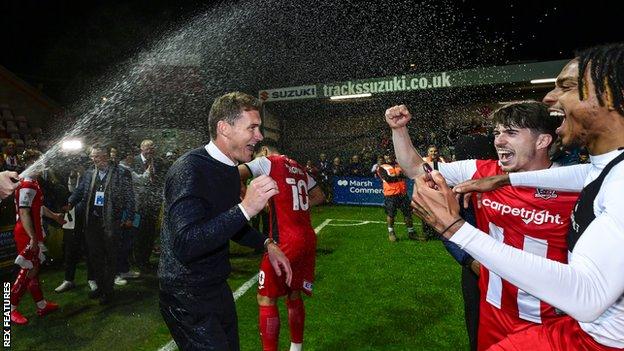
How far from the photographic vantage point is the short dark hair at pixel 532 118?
282 cm

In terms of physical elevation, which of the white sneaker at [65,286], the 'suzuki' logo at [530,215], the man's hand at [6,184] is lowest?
the white sneaker at [65,286]

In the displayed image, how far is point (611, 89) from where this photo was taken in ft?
4.99

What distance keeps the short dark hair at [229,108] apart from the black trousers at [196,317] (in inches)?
43.1

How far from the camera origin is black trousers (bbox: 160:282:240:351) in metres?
2.62

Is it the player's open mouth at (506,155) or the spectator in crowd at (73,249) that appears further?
the spectator in crowd at (73,249)

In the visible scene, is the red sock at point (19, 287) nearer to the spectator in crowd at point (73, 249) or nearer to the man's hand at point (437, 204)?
the spectator in crowd at point (73, 249)

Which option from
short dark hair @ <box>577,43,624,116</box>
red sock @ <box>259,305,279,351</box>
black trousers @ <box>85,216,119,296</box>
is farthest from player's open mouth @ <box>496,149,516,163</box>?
black trousers @ <box>85,216,119,296</box>

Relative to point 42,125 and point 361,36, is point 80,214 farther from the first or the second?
point 361,36

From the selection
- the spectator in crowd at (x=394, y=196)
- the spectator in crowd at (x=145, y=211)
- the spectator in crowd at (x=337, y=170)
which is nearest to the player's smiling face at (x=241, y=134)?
the spectator in crowd at (x=145, y=211)

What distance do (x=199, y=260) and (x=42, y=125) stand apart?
25555mm

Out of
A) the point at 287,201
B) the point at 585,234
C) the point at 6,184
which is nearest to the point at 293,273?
the point at 287,201

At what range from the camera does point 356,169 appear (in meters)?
18.9

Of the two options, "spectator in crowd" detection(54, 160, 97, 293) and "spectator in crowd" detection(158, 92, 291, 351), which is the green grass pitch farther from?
"spectator in crowd" detection(158, 92, 291, 351)

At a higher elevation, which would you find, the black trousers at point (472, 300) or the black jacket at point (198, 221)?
the black jacket at point (198, 221)
